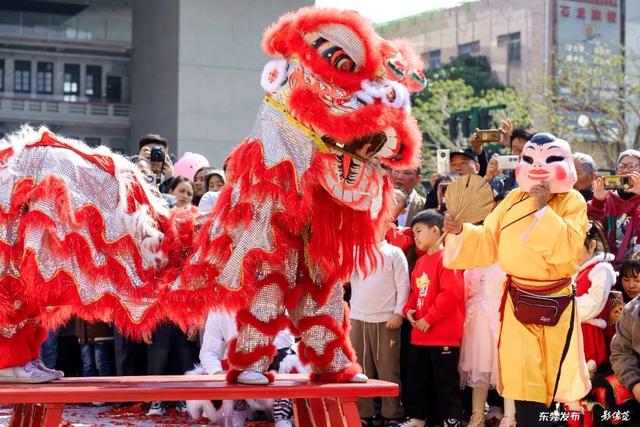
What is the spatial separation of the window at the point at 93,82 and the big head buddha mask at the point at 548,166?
838 inches

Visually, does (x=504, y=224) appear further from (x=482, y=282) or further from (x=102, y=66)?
(x=102, y=66)

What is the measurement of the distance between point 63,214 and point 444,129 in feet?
80.6

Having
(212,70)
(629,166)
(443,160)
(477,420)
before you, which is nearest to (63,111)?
(212,70)

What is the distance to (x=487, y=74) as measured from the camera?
37.6 m

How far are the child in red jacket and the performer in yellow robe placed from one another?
1.30 meters

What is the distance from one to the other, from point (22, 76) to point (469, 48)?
850 inches

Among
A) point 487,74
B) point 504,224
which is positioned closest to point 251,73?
point 504,224

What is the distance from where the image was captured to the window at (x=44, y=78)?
2491 cm

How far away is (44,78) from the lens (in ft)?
82.5

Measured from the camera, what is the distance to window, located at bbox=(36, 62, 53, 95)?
24.9m

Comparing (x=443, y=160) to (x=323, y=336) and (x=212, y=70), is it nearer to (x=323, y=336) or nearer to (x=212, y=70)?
(x=323, y=336)

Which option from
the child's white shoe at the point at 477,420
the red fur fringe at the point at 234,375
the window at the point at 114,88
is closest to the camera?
the red fur fringe at the point at 234,375

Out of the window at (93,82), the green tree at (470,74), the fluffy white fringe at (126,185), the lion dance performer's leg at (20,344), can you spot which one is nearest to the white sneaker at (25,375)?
the lion dance performer's leg at (20,344)

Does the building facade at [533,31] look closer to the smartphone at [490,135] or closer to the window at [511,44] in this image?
the window at [511,44]
